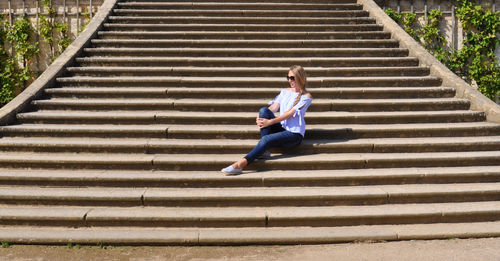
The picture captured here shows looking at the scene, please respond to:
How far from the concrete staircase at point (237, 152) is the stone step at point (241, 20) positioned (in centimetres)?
59

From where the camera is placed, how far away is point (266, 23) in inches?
305

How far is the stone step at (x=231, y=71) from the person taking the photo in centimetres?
627

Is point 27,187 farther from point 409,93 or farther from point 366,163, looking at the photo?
point 409,93

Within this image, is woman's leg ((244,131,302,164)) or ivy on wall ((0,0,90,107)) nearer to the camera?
woman's leg ((244,131,302,164))

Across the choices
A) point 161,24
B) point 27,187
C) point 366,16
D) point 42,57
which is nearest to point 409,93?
point 366,16

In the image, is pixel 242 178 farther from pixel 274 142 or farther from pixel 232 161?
pixel 274 142

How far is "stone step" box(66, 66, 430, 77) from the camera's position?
627cm

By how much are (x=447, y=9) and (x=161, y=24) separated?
6.26 m

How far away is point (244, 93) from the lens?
19.1 feet

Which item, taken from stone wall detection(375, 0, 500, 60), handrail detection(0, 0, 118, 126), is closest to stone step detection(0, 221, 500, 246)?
handrail detection(0, 0, 118, 126)

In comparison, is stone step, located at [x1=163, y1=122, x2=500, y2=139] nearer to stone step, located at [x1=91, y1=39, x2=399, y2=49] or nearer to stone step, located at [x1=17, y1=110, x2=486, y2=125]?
stone step, located at [x1=17, y1=110, x2=486, y2=125]

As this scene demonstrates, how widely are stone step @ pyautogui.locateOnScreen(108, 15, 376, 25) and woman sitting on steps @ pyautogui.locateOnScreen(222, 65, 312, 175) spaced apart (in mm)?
3559

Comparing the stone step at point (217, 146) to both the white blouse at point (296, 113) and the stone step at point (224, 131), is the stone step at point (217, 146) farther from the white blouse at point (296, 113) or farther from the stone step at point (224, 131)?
the white blouse at point (296, 113)

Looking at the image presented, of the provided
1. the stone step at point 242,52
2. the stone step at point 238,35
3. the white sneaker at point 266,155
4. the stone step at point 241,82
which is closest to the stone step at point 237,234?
the white sneaker at point 266,155
